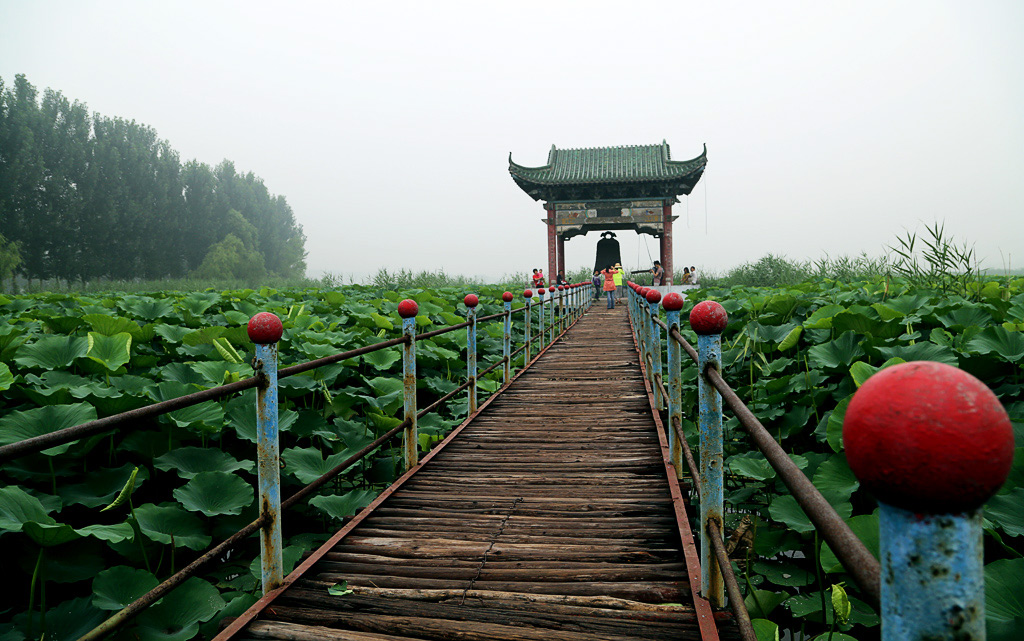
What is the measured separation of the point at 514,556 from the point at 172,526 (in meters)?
1.29

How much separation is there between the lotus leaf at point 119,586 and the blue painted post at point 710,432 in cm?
169

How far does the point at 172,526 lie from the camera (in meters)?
2.06

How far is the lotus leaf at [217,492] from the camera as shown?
2.08 metres

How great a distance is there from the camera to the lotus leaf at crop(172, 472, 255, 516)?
2.08 m

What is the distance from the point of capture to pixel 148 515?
6.58ft

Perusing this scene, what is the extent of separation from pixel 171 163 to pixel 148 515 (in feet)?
126

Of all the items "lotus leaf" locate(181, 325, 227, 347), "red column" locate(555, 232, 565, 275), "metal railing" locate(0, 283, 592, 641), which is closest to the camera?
"metal railing" locate(0, 283, 592, 641)

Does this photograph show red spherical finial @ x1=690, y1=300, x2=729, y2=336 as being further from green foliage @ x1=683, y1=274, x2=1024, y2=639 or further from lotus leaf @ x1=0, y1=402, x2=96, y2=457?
lotus leaf @ x1=0, y1=402, x2=96, y2=457

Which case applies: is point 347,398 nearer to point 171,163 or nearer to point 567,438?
point 567,438

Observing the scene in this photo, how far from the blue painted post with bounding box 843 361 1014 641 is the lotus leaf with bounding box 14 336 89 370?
364 cm

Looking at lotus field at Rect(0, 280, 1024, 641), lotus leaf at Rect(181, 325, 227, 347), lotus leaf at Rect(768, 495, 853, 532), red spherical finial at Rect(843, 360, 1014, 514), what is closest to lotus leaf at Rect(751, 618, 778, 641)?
lotus field at Rect(0, 280, 1024, 641)

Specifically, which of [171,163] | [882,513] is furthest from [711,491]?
[171,163]

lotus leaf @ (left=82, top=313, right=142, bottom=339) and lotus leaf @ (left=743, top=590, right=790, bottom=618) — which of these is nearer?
lotus leaf @ (left=743, top=590, right=790, bottom=618)

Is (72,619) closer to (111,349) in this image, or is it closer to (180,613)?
(180,613)
